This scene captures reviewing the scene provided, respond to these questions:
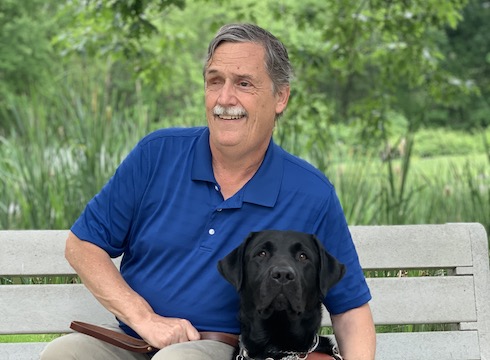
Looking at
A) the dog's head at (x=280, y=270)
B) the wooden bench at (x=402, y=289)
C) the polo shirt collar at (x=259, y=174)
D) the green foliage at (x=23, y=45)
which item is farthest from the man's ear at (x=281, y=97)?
the green foliage at (x=23, y=45)

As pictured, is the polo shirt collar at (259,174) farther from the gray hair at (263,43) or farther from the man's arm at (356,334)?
the man's arm at (356,334)

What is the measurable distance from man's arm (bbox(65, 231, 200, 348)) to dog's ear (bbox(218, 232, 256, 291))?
25cm

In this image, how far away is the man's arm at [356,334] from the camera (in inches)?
118

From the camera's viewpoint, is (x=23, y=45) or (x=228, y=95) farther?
(x=23, y=45)

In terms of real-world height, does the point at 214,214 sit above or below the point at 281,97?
below

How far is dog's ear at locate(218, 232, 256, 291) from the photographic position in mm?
2826

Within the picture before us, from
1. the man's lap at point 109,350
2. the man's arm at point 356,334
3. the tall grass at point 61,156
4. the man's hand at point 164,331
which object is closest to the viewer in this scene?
the man's lap at point 109,350

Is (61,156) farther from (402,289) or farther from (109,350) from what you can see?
(109,350)

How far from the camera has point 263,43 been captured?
314cm

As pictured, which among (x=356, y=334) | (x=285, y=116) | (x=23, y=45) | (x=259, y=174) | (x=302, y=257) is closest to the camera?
(x=302, y=257)

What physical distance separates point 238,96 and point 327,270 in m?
0.70

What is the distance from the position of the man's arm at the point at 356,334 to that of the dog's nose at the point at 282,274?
1.57 ft

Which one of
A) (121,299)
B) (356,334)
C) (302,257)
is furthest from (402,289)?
(121,299)

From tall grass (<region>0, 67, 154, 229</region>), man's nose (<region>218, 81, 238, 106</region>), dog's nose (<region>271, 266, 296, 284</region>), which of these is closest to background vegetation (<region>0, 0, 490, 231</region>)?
tall grass (<region>0, 67, 154, 229</region>)
